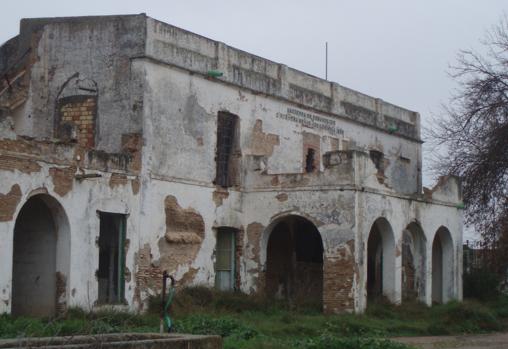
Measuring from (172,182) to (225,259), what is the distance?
319 cm

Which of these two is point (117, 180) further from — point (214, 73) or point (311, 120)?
point (311, 120)

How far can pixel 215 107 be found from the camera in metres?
23.1

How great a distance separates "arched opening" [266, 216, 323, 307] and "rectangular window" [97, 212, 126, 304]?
5706 millimetres

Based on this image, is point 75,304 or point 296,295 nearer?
point 75,304

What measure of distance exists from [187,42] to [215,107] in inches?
73.5

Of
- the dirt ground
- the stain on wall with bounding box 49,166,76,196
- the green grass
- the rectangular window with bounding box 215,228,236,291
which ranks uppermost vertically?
the stain on wall with bounding box 49,166,76,196

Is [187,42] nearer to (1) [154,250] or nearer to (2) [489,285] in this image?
(1) [154,250]

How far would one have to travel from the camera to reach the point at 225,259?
77.9 ft

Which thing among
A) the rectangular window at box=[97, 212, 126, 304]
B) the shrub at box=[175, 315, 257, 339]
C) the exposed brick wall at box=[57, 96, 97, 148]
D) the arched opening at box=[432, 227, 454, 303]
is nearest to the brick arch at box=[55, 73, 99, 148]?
the exposed brick wall at box=[57, 96, 97, 148]

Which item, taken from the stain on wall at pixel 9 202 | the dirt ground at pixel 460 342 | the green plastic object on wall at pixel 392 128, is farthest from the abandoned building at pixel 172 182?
the green plastic object on wall at pixel 392 128

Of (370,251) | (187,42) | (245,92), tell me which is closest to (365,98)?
(370,251)

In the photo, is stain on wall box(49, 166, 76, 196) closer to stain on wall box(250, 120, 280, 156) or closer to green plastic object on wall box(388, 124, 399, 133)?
stain on wall box(250, 120, 280, 156)

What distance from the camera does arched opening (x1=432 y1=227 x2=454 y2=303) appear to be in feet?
92.1

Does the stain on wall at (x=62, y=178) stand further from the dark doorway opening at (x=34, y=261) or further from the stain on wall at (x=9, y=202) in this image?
the stain on wall at (x=9, y=202)
